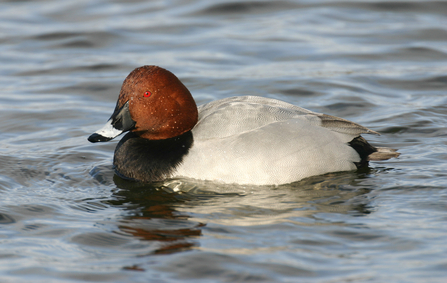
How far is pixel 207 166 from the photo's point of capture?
4980 millimetres

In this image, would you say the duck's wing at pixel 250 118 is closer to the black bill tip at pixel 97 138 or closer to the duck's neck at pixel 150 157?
the duck's neck at pixel 150 157

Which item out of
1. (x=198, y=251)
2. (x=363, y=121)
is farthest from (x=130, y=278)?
(x=363, y=121)

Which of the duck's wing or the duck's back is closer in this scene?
the duck's back

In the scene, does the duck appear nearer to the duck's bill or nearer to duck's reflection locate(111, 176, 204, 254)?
the duck's bill

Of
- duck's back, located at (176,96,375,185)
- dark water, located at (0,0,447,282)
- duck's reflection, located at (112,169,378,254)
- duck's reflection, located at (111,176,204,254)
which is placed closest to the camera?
dark water, located at (0,0,447,282)

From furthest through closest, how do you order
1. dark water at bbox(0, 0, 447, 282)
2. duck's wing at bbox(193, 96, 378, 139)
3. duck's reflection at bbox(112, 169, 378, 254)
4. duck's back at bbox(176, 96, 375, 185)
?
duck's wing at bbox(193, 96, 378, 139) < duck's back at bbox(176, 96, 375, 185) < duck's reflection at bbox(112, 169, 378, 254) < dark water at bbox(0, 0, 447, 282)

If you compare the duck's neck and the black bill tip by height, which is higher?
the black bill tip

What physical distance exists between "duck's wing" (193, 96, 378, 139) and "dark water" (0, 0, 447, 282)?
459 millimetres

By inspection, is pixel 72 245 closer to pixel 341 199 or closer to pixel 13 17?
pixel 341 199

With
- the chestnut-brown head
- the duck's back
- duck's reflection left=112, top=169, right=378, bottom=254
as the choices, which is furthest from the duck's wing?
duck's reflection left=112, top=169, right=378, bottom=254

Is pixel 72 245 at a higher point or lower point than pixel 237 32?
lower

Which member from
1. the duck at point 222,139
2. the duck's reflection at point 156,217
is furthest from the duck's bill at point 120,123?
the duck's reflection at point 156,217

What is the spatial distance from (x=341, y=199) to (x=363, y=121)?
8.32ft

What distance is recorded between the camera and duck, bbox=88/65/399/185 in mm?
4980
